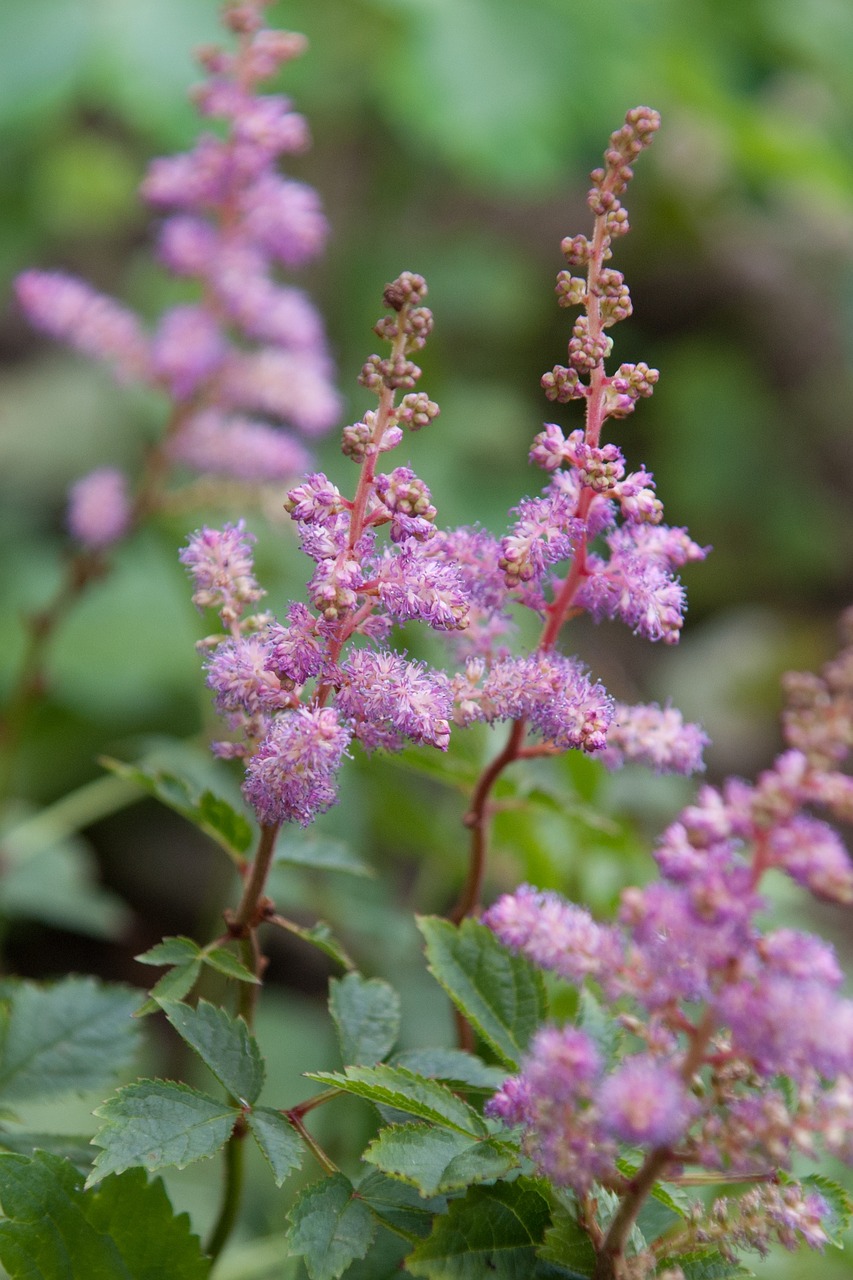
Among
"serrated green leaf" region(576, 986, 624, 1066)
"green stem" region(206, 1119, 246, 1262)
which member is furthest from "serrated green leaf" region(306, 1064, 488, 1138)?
"green stem" region(206, 1119, 246, 1262)

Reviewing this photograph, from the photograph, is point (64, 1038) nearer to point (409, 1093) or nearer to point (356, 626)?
Result: point (409, 1093)

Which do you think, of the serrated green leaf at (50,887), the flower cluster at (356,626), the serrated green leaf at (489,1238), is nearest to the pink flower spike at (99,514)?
the serrated green leaf at (50,887)

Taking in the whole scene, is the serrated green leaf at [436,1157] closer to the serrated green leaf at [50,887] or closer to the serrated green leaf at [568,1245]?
the serrated green leaf at [568,1245]

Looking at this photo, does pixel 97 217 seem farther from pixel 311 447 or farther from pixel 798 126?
pixel 798 126

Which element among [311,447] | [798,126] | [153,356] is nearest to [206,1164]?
[153,356]

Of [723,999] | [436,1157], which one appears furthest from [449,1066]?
[723,999]
